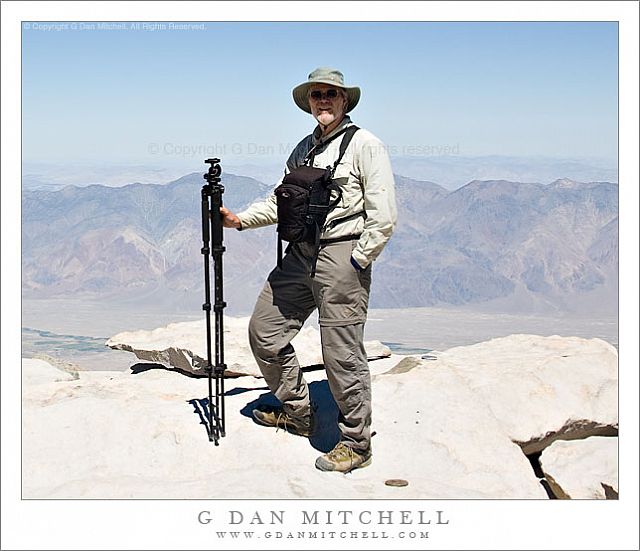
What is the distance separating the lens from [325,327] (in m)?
5.91

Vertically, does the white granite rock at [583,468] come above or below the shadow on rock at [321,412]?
below

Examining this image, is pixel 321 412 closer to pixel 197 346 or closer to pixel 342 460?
pixel 342 460

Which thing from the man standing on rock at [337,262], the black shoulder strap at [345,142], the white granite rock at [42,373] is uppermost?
the black shoulder strap at [345,142]

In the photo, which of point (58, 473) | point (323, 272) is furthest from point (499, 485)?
point (58, 473)

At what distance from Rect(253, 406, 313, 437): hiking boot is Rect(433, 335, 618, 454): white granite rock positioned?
140 centimetres

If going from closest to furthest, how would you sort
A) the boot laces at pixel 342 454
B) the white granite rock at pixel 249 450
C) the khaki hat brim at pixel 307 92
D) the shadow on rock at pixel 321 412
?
the white granite rock at pixel 249 450 < the khaki hat brim at pixel 307 92 < the boot laces at pixel 342 454 < the shadow on rock at pixel 321 412

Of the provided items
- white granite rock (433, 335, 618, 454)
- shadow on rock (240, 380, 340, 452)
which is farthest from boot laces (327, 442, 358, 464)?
white granite rock (433, 335, 618, 454)

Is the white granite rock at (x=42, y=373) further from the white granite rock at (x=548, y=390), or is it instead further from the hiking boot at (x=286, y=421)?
the white granite rock at (x=548, y=390)

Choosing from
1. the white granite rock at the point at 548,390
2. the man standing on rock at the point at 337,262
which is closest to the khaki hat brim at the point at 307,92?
the man standing on rock at the point at 337,262

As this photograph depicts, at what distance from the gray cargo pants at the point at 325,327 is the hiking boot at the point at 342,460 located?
44 mm

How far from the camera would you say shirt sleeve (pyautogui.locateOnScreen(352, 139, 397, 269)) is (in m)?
5.69

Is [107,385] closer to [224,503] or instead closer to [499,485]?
[224,503]

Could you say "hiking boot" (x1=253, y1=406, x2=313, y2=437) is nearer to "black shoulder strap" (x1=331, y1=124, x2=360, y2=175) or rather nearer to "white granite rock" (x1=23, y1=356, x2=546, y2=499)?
"white granite rock" (x1=23, y1=356, x2=546, y2=499)

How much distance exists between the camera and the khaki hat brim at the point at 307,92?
231 inches
